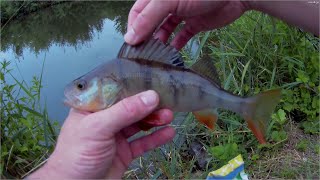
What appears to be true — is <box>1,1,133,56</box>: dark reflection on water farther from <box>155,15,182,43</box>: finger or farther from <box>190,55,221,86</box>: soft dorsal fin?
<box>190,55,221,86</box>: soft dorsal fin

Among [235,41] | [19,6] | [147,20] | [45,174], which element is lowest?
[19,6]

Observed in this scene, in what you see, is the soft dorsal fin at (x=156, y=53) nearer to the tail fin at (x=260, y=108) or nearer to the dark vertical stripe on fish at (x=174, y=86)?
the dark vertical stripe on fish at (x=174, y=86)

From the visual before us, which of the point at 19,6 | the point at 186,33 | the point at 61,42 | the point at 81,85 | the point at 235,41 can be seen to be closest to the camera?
the point at 81,85

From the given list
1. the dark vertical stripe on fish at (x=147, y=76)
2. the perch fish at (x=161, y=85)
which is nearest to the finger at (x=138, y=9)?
the perch fish at (x=161, y=85)

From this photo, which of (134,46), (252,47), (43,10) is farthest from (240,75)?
(43,10)

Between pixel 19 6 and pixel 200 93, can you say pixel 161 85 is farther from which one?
pixel 19 6

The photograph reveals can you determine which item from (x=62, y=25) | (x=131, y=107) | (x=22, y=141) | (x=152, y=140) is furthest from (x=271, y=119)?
(x=62, y=25)
